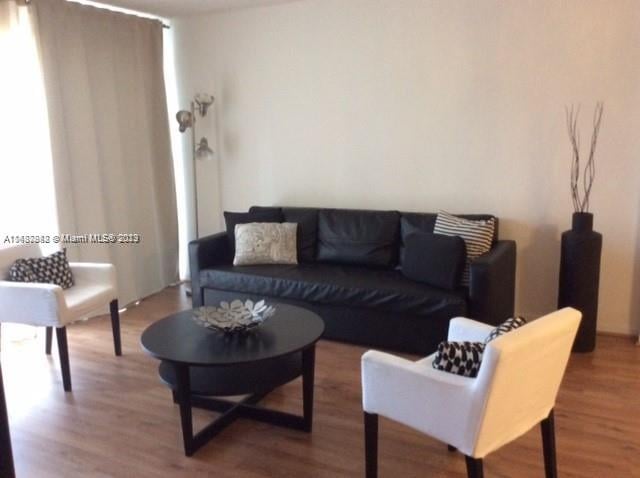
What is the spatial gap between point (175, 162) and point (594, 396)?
4008 millimetres

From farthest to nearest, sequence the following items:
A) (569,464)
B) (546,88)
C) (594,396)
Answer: (546,88), (594,396), (569,464)

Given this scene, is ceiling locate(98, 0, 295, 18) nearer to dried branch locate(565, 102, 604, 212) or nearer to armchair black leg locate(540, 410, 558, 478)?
dried branch locate(565, 102, 604, 212)

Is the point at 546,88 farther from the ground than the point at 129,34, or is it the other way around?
the point at 129,34

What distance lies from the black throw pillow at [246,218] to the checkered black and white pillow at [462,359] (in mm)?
2613

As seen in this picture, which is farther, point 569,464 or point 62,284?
point 62,284

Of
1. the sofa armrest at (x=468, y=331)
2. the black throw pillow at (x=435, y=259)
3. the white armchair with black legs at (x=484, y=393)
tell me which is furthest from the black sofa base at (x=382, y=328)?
the white armchair with black legs at (x=484, y=393)

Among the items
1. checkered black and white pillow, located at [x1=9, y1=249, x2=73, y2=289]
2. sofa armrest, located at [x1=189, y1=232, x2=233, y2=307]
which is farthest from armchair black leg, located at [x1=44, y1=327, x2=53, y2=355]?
sofa armrest, located at [x1=189, y1=232, x2=233, y2=307]

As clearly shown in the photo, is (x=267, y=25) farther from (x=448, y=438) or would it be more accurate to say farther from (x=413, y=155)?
(x=448, y=438)

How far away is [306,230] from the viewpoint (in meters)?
4.27

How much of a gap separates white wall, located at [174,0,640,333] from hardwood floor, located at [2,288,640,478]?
38.9 inches

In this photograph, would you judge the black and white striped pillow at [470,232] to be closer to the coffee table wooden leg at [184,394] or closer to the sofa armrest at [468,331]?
the sofa armrest at [468,331]

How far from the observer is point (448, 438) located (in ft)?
6.09

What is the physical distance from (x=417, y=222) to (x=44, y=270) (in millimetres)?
2489

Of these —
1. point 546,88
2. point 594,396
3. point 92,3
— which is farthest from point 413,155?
point 92,3
